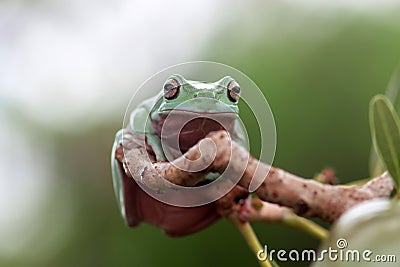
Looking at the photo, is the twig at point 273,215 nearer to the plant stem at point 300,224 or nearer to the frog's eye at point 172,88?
the plant stem at point 300,224

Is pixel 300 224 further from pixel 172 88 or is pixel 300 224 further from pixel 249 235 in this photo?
pixel 172 88

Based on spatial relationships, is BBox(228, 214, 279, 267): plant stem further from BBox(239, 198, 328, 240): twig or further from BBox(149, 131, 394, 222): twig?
BBox(149, 131, 394, 222): twig

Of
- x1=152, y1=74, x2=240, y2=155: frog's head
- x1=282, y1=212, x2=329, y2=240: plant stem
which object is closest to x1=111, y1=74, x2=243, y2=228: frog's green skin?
x1=152, y1=74, x2=240, y2=155: frog's head

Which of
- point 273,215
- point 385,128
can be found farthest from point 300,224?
point 385,128

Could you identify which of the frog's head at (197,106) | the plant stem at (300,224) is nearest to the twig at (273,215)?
the plant stem at (300,224)

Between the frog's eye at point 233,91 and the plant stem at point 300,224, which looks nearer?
the frog's eye at point 233,91

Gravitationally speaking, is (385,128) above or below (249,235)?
above
